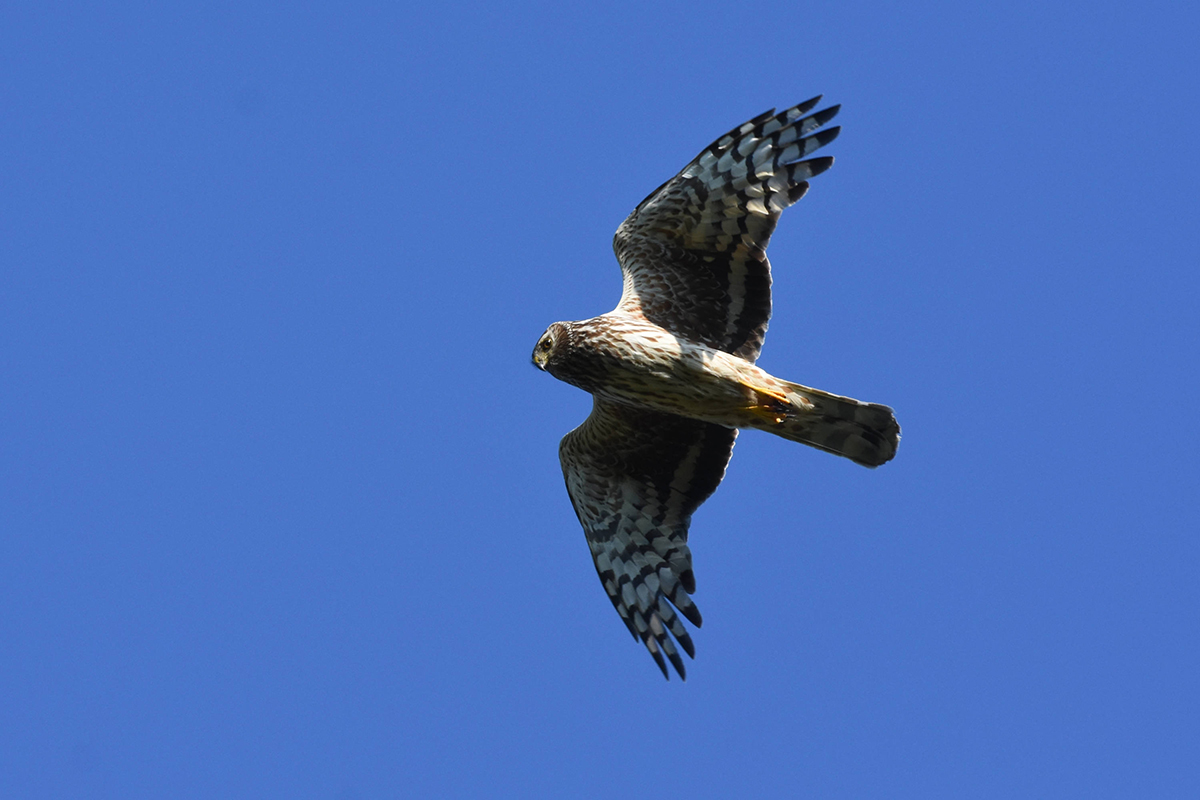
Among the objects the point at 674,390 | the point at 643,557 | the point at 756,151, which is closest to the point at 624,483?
the point at 643,557

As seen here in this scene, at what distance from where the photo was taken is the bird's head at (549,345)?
9180 millimetres

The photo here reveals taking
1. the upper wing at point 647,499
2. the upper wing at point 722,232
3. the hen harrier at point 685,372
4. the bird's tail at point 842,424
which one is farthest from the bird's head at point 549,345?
the bird's tail at point 842,424

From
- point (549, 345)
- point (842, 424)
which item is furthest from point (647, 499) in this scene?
point (842, 424)

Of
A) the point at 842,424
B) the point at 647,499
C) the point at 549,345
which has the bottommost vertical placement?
the point at 842,424

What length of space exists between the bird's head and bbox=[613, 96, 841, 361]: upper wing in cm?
52

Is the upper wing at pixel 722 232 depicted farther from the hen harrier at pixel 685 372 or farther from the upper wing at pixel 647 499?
the upper wing at pixel 647 499

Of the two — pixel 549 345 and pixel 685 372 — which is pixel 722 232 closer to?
pixel 685 372

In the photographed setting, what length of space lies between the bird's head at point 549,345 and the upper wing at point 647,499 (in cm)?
74

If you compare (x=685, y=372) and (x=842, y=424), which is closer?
(x=685, y=372)

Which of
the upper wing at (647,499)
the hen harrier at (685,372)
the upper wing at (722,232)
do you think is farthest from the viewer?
the upper wing at (647,499)

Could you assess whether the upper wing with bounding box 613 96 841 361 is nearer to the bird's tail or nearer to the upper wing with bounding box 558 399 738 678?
the bird's tail

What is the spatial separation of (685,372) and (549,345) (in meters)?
0.96

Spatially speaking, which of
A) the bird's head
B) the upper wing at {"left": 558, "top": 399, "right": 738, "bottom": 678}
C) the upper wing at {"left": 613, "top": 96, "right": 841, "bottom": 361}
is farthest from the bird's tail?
the bird's head

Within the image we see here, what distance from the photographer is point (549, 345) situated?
9266 mm
